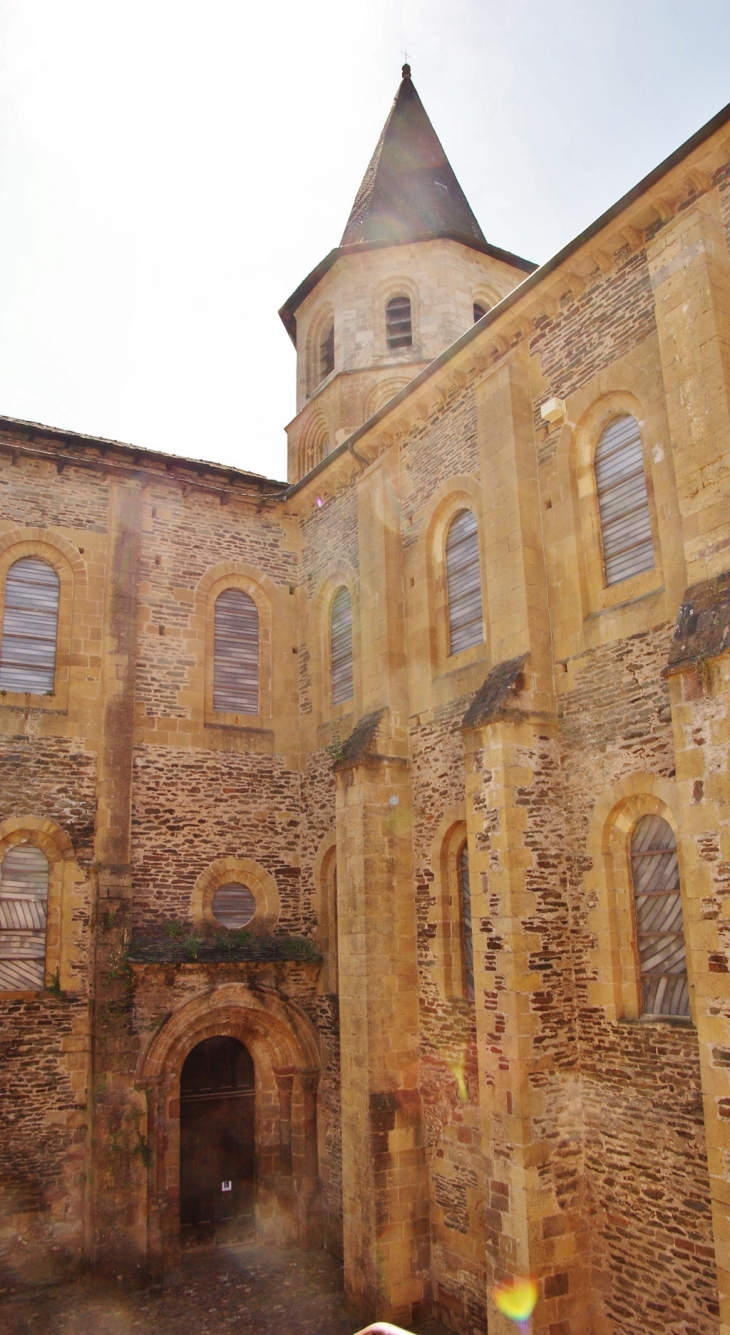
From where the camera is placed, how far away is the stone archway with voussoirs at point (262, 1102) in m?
12.8

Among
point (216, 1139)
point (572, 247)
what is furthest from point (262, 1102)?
point (572, 247)

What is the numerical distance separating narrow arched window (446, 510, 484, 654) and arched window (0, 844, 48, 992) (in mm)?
6469

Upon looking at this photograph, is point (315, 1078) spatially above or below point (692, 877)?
below

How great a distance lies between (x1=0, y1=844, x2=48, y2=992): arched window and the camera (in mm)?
12969

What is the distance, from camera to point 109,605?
48.5 feet

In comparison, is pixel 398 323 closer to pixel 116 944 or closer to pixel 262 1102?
pixel 116 944

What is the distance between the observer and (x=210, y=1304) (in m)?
11.6

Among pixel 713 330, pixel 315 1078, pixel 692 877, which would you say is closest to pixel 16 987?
pixel 315 1078

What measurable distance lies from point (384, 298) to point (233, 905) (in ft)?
39.0

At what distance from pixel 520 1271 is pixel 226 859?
7.35 metres

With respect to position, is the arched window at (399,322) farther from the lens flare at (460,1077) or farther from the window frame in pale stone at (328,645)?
the lens flare at (460,1077)

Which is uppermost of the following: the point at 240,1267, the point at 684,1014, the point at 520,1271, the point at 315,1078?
the point at 684,1014

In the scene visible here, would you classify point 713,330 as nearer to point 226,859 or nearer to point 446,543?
point 446,543

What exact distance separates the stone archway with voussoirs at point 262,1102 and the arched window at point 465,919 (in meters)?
3.60
